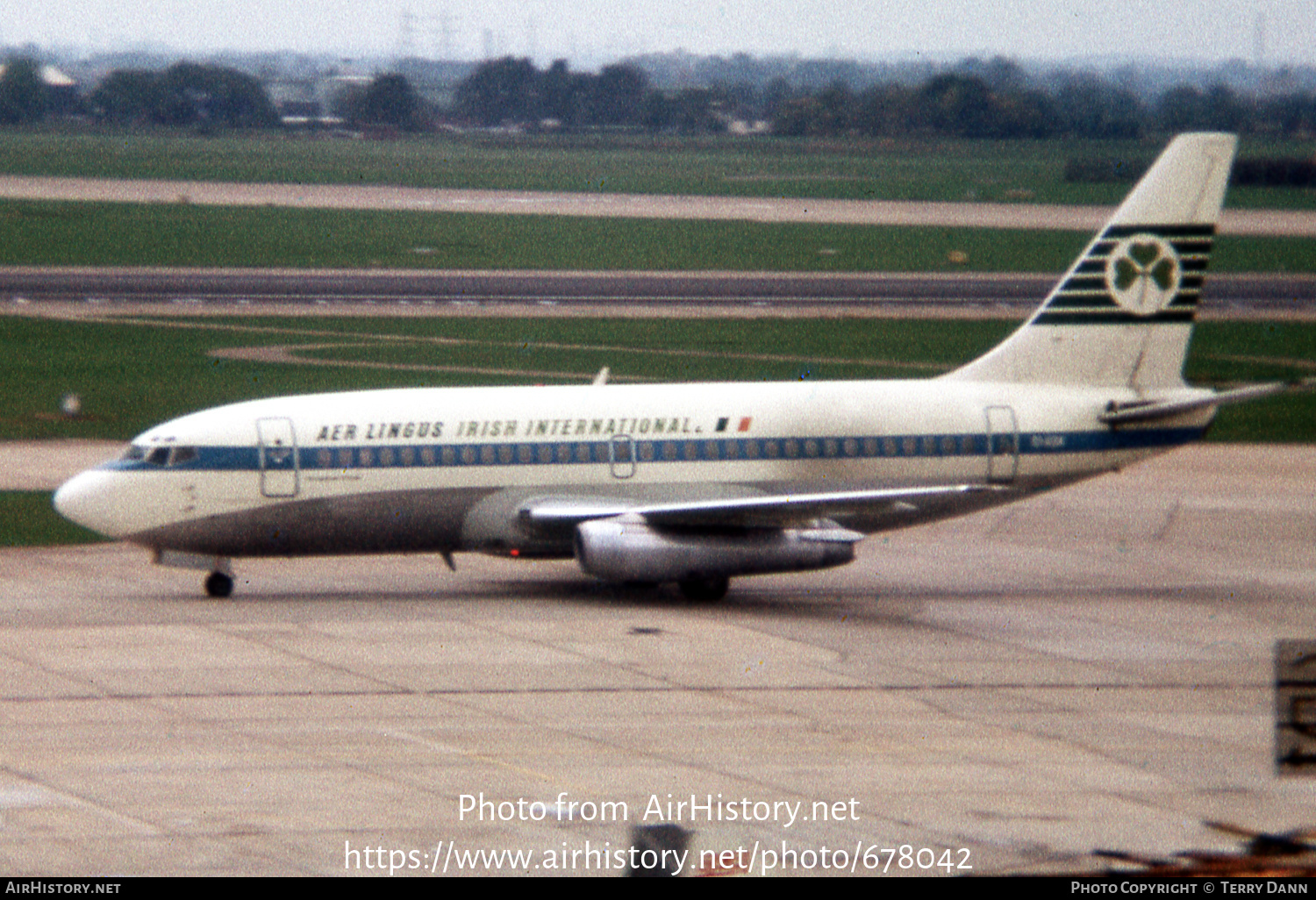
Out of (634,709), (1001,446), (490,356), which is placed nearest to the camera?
(634,709)

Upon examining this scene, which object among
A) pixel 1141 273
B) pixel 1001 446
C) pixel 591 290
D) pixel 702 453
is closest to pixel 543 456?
pixel 702 453

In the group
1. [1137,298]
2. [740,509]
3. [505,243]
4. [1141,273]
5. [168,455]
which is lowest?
[505,243]

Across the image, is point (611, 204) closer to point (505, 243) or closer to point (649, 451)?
point (505, 243)

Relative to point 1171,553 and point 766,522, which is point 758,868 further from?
point 1171,553

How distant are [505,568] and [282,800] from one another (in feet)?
54.3

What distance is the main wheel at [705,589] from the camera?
33.1 meters

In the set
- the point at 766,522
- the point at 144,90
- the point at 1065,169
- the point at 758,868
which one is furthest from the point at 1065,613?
the point at 144,90

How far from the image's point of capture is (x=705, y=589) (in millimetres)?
33250

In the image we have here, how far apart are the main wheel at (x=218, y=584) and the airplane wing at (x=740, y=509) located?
18.4 ft

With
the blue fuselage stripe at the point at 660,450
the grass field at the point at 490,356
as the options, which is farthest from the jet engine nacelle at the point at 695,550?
the grass field at the point at 490,356

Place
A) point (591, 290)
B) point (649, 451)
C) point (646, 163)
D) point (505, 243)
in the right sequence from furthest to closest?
point (646, 163) < point (505, 243) < point (591, 290) < point (649, 451)

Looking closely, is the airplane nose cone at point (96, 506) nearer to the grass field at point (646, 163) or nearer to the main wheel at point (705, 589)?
the main wheel at point (705, 589)

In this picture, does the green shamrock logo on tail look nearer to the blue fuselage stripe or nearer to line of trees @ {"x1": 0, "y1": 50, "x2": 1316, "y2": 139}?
the blue fuselage stripe

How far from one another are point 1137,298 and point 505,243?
245ft
